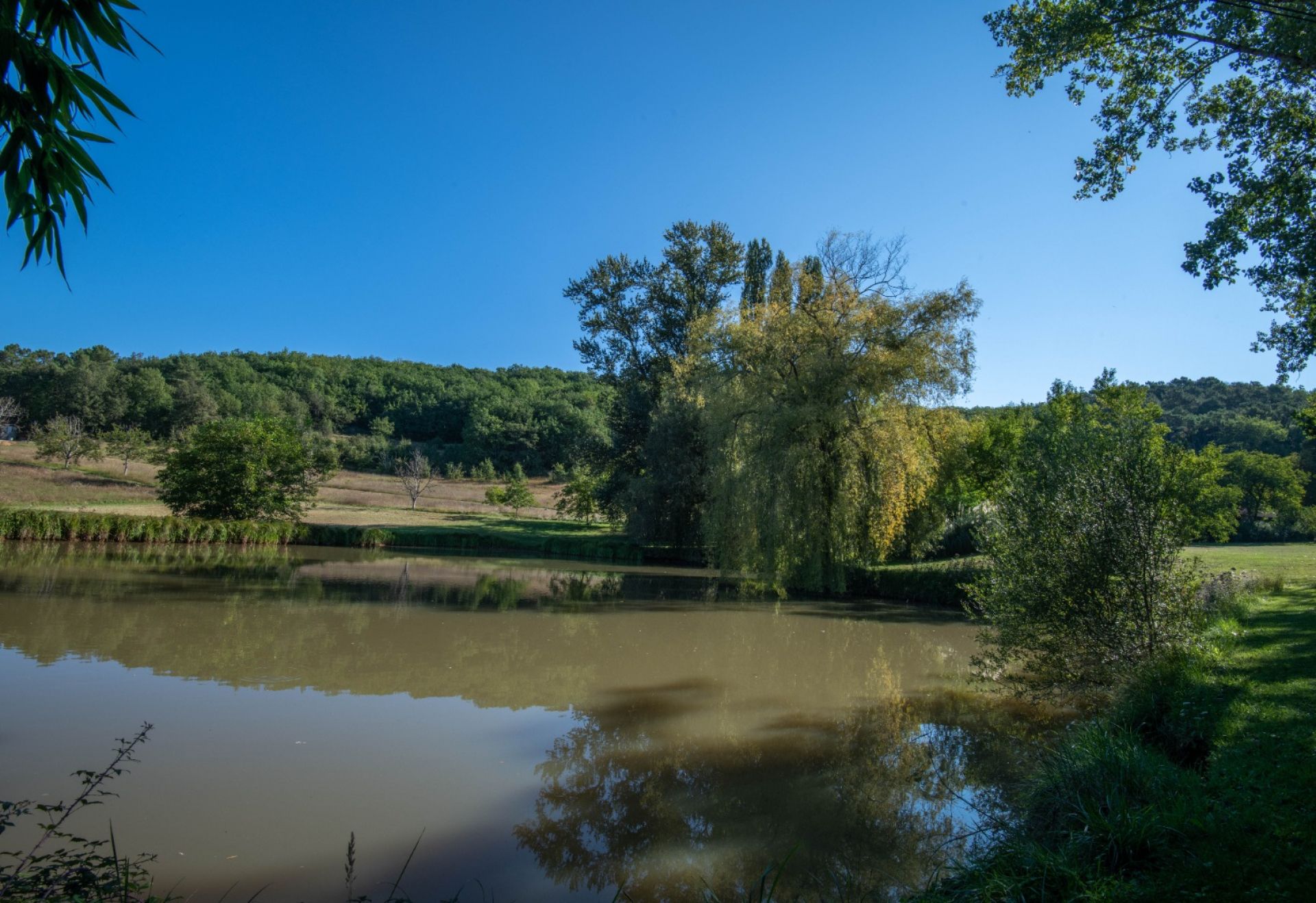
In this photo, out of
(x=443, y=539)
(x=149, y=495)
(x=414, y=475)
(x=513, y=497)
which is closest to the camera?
(x=443, y=539)

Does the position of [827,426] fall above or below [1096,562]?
above

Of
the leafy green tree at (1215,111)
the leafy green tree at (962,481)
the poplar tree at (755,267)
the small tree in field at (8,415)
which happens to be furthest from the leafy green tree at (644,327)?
the small tree in field at (8,415)

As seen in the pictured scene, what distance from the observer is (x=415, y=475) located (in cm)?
5494

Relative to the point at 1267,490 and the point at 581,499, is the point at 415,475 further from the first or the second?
the point at 1267,490

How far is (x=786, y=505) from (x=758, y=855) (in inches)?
505

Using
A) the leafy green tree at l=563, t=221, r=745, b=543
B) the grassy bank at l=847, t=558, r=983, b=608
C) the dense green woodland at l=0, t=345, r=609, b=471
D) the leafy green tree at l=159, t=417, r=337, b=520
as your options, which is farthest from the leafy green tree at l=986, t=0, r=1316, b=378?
the dense green woodland at l=0, t=345, r=609, b=471

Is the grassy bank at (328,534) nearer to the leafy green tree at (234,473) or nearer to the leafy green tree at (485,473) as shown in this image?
the leafy green tree at (234,473)

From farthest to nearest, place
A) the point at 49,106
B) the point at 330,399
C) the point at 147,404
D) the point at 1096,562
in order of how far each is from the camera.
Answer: the point at 330,399 → the point at 147,404 → the point at 1096,562 → the point at 49,106

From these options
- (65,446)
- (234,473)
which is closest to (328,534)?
(234,473)

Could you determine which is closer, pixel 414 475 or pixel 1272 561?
pixel 1272 561

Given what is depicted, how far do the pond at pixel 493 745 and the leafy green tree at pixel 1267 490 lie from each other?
111ft

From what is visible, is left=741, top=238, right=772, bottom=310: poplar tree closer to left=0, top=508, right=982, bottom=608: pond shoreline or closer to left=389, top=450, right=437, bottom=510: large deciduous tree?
left=0, top=508, right=982, bottom=608: pond shoreline

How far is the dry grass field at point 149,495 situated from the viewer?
115ft

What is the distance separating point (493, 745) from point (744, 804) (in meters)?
2.74
